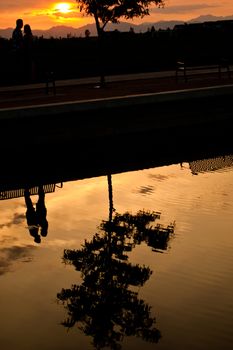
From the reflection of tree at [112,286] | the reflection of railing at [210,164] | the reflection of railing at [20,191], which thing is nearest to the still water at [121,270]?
the reflection of tree at [112,286]

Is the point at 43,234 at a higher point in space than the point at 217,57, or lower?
lower

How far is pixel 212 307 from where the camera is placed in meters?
9.88

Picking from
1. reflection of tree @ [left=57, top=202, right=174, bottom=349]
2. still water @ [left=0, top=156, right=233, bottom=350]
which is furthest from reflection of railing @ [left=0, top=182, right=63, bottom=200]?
reflection of tree @ [left=57, top=202, right=174, bottom=349]

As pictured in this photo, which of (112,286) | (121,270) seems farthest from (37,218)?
(112,286)

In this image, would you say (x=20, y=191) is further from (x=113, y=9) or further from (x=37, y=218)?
(x=113, y=9)

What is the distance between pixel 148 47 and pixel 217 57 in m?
10.8

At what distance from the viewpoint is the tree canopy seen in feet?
84.9

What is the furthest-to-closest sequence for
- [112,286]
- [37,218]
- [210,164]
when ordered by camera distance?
[210,164] → [37,218] → [112,286]

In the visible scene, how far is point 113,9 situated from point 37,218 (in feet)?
43.5

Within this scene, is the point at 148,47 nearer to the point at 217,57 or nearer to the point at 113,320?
the point at 217,57

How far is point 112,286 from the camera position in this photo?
11.2 meters

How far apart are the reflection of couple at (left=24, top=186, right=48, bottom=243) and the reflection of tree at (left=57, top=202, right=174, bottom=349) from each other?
3.19ft

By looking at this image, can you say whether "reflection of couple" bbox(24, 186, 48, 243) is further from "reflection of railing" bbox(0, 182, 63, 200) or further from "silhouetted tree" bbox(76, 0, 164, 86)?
"silhouetted tree" bbox(76, 0, 164, 86)

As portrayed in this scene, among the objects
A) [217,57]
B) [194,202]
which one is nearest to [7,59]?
[217,57]
